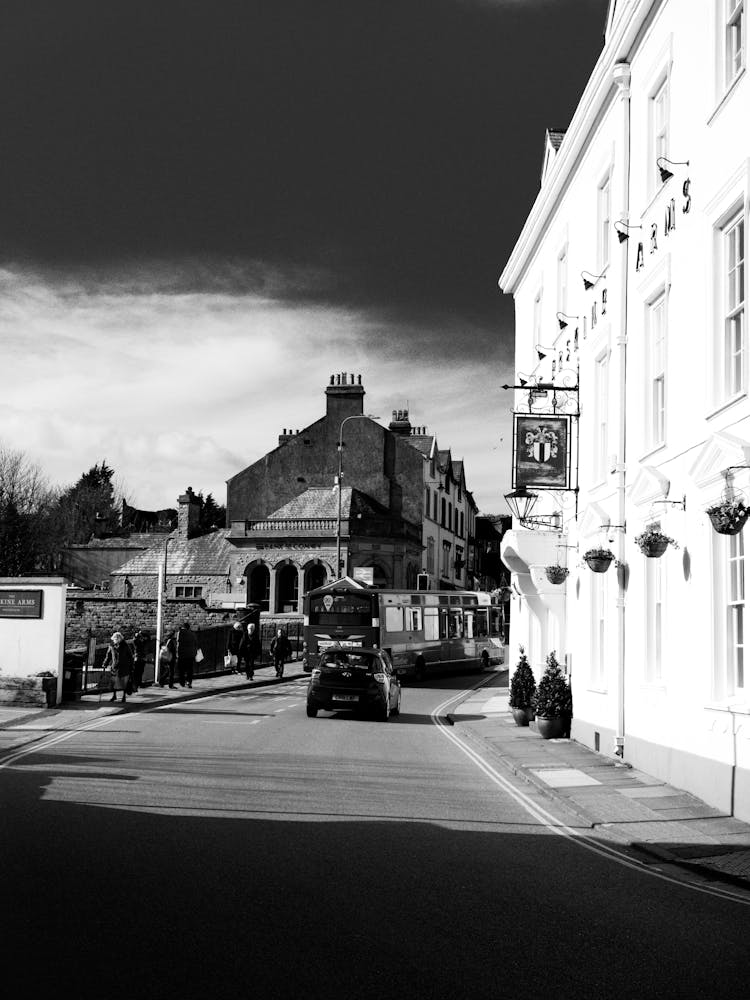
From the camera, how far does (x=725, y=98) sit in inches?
503

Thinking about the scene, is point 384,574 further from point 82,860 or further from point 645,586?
point 82,860

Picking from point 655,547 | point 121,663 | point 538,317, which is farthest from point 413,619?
point 655,547

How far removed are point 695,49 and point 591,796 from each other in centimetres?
941

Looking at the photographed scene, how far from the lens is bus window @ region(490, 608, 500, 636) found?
5231 cm

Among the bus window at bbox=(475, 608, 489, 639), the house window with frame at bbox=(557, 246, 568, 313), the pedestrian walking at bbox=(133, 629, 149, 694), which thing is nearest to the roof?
the bus window at bbox=(475, 608, 489, 639)

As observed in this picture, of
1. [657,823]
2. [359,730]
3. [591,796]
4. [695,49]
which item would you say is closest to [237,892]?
[657,823]

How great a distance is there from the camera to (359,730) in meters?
22.1

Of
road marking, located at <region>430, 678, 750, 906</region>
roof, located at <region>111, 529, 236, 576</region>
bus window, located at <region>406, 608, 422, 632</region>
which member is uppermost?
roof, located at <region>111, 529, 236, 576</region>

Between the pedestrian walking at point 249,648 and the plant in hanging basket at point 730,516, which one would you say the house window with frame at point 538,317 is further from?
the pedestrian walking at point 249,648

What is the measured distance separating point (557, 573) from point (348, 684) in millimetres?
6045

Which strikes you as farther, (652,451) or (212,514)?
(212,514)

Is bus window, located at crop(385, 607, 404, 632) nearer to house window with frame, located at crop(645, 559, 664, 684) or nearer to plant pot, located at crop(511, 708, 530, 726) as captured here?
plant pot, located at crop(511, 708, 530, 726)

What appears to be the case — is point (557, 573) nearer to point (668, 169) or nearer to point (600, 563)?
point (600, 563)

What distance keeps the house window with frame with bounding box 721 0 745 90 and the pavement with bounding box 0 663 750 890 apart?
8.31 m
